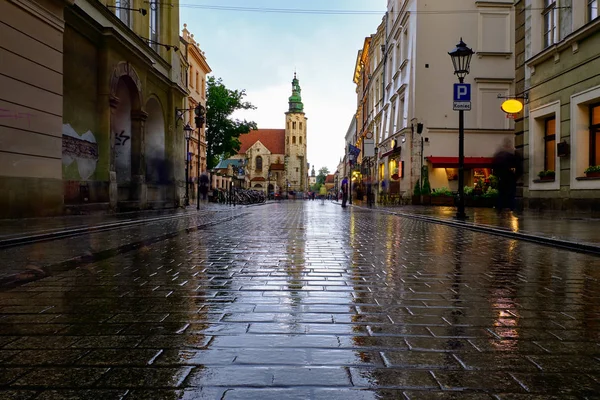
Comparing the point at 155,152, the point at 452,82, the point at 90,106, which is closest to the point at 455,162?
the point at 452,82

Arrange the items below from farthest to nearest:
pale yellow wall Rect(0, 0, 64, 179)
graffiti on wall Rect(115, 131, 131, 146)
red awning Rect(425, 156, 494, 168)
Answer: red awning Rect(425, 156, 494, 168) → graffiti on wall Rect(115, 131, 131, 146) → pale yellow wall Rect(0, 0, 64, 179)

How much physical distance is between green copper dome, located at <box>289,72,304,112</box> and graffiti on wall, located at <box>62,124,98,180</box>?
9728 centimetres

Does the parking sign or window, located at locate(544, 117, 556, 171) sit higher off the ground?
the parking sign

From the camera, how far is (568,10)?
49.4ft

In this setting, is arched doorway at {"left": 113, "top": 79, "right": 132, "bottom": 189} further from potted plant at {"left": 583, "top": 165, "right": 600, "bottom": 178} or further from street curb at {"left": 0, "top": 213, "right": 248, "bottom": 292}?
potted plant at {"left": 583, "top": 165, "right": 600, "bottom": 178}

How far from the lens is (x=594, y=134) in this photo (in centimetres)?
1448

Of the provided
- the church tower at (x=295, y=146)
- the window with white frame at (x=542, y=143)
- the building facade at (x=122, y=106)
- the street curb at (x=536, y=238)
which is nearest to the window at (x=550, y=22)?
the window with white frame at (x=542, y=143)

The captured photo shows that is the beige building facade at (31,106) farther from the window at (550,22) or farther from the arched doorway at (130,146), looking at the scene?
the window at (550,22)

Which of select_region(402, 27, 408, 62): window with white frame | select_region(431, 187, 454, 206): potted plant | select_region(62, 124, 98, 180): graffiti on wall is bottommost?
select_region(431, 187, 454, 206): potted plant

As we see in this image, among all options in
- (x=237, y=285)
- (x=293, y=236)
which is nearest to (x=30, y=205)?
(x=293, y=236)

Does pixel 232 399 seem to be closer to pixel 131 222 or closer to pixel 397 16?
pixel 131 222

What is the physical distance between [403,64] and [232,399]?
116ft

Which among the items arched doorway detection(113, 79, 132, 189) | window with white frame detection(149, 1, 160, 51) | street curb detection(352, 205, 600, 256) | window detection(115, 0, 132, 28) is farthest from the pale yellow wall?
street curb detection(352, 205, 600, 256)

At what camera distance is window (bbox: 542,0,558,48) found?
632 inches
